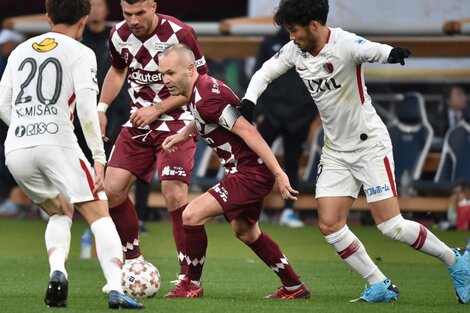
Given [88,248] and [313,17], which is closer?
[313,17]

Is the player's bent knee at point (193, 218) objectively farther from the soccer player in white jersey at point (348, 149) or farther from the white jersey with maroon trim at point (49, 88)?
the white jersey with maroon trim at point (49, 88)

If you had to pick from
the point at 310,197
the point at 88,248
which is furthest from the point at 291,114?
the point at 88,248

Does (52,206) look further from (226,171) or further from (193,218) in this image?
(226,171)

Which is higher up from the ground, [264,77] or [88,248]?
[264,77]

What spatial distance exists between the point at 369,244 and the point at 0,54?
715cm

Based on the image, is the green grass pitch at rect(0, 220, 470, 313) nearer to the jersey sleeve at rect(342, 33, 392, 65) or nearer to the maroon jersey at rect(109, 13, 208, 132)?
the maroon jersey at rect(109, 13, 208, 132)

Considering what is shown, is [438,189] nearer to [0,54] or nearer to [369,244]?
[369,244]

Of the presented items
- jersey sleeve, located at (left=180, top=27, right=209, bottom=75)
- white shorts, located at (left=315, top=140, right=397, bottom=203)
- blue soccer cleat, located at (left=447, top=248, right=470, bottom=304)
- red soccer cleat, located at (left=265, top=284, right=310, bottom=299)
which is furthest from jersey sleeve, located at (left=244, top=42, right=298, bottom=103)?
blue soccer cleat, located at (left=447, top=248, right=470, bottom=304)

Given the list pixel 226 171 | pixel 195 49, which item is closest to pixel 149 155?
pixel 195 49

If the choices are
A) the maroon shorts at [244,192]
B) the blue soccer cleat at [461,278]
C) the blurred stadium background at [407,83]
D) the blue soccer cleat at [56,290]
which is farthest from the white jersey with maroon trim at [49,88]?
the blurred stadium background at [407,83]

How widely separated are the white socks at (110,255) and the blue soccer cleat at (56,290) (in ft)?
0.92

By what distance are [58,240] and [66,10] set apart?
1.53m

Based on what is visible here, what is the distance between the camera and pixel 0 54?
18.9 meters

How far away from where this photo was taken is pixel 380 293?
9.12m
